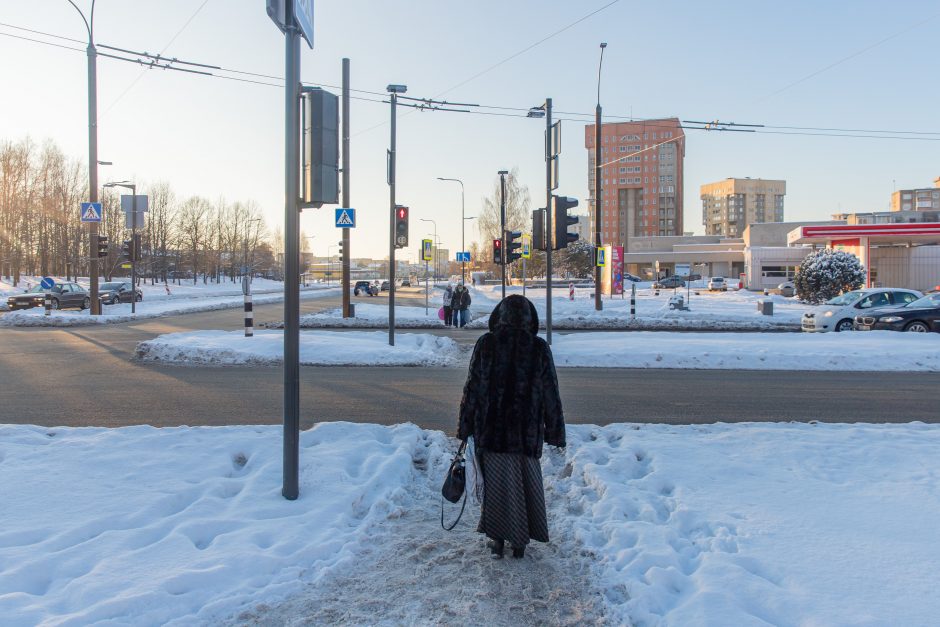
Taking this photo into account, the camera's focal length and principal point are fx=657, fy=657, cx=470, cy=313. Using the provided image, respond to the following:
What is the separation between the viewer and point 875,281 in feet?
144

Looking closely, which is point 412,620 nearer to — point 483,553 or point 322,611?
point 322,611

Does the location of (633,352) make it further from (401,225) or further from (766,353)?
(401,225)

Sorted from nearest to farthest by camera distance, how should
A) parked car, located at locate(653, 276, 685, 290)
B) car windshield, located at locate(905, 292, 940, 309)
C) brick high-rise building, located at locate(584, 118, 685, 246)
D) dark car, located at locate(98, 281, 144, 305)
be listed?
car windshield, located at locate(905, 292, 940, 309), dark car, located at locate(98, 281, 144, 305), parked car, located at locate(653, 276, 685, 290), brick high-rise building, located at locate(584, 118, 685, 246)

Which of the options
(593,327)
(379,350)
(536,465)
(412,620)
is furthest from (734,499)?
(593,327)

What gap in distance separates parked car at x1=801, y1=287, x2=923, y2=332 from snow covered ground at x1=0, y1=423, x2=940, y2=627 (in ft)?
50.0

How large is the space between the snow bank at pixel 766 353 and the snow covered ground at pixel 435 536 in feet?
25.2

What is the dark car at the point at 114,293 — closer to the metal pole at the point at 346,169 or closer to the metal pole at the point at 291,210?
the metal pole at the point at 346,169

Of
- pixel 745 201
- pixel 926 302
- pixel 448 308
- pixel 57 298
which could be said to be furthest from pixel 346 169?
pixel 745 201

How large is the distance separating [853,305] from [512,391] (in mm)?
19401

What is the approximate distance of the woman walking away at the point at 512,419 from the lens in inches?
164

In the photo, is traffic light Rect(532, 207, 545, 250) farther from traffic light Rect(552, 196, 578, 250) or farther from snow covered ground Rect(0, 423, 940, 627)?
snow covered ground Rect(0, 423, 940, 627)

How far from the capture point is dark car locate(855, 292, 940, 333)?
59.8ft

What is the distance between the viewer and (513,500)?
4.17 meters

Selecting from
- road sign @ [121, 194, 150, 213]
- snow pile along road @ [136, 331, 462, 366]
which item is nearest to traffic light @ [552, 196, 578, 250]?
snow pile along road @ [136, 331, 462, 366]
